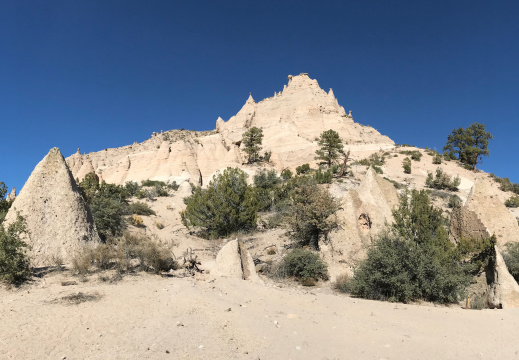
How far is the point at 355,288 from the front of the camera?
28.0 feet

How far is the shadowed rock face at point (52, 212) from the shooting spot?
8.44 metres

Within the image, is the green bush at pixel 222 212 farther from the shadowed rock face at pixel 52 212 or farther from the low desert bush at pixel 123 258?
the shadowed rock face at pixel 52 212

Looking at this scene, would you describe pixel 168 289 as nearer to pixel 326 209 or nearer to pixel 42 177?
pixel 42 177

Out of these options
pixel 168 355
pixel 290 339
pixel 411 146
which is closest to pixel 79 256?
pixel 168 355

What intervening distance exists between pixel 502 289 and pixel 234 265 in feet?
23.9

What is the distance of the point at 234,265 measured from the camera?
30.2ft

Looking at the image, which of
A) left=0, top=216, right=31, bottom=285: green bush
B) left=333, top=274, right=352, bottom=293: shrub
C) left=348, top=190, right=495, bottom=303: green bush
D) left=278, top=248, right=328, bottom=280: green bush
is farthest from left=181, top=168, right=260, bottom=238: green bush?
left=0, top=216, right=31, bottom=285: green bush

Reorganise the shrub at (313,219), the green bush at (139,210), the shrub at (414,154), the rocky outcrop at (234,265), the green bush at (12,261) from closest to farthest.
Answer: the green bush at (12,261) < the rocky outcrop at (234,265) < the shrub at (313,219) < the green bush at (139,210) < the shrub at (414,154)

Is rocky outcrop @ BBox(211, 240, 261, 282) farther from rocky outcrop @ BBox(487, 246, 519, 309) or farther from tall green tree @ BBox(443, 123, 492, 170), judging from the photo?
tall green tree @ BBox(443, 123, 492, 170)

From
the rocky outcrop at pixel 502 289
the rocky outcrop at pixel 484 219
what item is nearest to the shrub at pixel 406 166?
the rocky outcrop at pixel 484 219

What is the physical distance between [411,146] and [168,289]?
50.3m

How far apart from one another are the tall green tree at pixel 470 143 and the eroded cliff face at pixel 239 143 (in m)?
10.1

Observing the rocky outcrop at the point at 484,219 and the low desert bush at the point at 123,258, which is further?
the rocky outcrop at the point at 484,219

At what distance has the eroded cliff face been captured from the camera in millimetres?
42062
